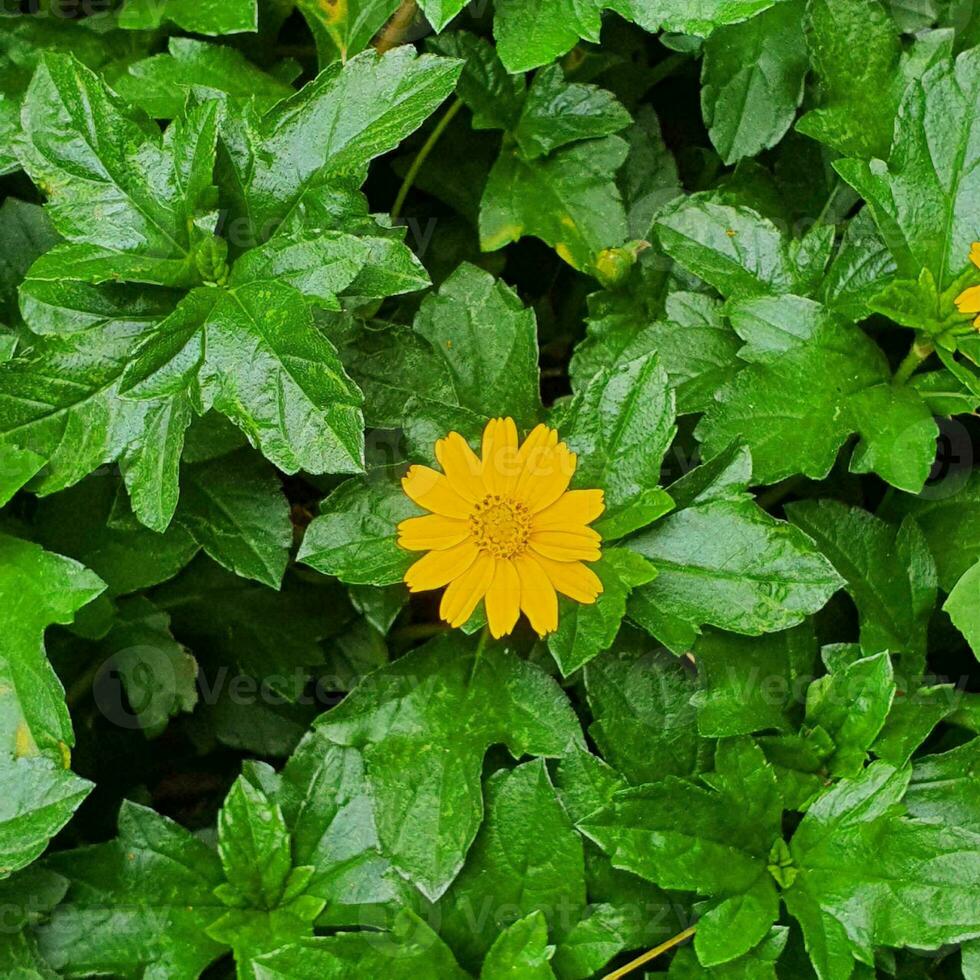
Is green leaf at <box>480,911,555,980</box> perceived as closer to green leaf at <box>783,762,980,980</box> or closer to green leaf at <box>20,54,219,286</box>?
green leaf at <box>783,762,980,980</box>

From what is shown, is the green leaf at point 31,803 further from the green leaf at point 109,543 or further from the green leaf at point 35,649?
the green leaf at point 109,543

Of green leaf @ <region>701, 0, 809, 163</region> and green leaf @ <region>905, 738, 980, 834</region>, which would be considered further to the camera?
green leaf @ <region>701, 0, 809, 163</region>

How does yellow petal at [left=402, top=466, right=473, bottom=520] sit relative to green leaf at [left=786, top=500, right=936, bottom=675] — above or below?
above

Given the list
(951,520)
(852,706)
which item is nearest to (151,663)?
(852,706)

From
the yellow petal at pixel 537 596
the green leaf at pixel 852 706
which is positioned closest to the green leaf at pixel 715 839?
the green leaf at pixel 852 706

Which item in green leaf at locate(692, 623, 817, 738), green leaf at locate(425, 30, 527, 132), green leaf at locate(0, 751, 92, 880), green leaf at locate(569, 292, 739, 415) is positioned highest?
green leaf at locate(425, 30, 527, 132)

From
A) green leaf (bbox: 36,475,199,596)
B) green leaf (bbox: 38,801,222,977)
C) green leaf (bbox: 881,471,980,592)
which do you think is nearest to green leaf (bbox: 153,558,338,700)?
green leaf (bbox: 36,475,199,596)

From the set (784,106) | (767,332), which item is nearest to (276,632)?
(767,332)
